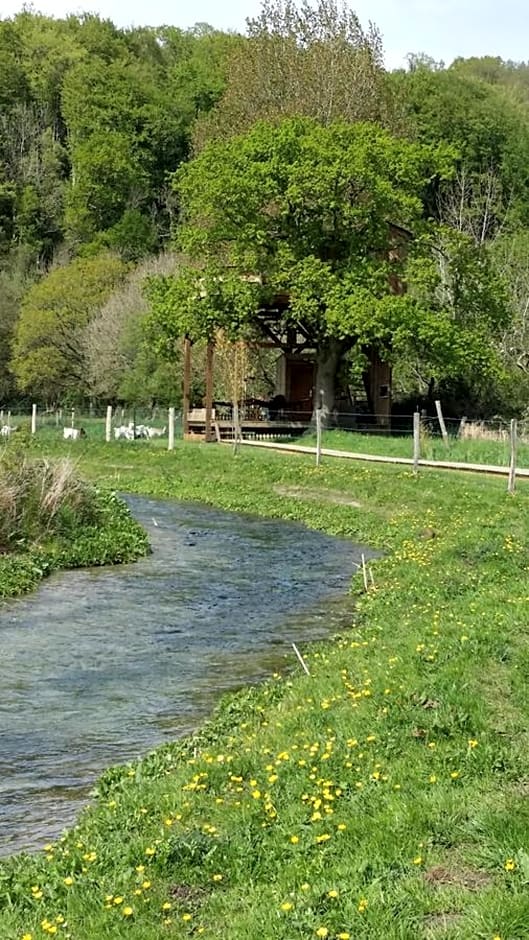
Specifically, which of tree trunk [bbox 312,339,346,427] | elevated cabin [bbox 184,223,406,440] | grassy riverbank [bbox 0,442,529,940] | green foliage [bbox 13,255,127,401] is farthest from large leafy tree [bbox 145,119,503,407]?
grassy riverbank [bbox 0,442,529,940]

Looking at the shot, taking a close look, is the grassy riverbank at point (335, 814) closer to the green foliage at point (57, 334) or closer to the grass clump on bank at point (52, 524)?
the grass clump on bank at point (52, 524)

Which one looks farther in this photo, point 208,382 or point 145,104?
point 145,104

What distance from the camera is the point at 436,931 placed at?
4.71m

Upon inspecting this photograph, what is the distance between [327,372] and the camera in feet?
122

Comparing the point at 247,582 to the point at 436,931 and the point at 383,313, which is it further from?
the point at 383,313

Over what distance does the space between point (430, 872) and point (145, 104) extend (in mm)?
77814

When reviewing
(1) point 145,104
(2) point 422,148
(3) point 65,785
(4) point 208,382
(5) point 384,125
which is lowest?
(3) point 65,785

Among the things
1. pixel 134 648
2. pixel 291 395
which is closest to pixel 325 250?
pixel 291 395

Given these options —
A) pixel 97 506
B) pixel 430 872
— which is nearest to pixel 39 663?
pixel 430 872

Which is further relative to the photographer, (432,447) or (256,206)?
(256,206)

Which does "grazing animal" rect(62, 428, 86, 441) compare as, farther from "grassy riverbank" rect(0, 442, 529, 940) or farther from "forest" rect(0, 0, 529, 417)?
"grassy riverbank" rect(0, 442, 529, 940)

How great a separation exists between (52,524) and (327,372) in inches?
820

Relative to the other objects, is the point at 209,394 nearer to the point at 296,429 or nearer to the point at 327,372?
the point at 296,429

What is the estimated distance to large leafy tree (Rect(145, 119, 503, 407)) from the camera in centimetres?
3356
